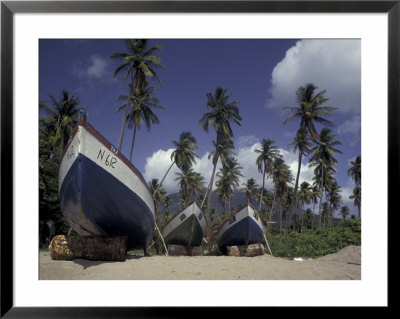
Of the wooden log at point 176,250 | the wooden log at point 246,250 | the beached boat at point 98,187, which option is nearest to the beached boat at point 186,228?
the wooden log at point 176,250

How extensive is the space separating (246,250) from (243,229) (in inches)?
27.9

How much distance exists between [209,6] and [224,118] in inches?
536

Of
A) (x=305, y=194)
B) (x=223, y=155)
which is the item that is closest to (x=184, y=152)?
(x=223, y=155)

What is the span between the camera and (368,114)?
133 inches

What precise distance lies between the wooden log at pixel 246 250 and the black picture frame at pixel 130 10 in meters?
6.14

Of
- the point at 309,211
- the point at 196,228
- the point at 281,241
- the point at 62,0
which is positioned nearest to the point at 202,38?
the point at 62,0

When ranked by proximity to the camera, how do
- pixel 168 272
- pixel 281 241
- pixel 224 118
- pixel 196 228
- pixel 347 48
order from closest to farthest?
pixel 347 48 → pixel 168 272 → pixel 196 228 → pixel 281 241 → pixel 224 118

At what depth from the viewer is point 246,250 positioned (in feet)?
29.4

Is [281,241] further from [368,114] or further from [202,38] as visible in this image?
[202,38]

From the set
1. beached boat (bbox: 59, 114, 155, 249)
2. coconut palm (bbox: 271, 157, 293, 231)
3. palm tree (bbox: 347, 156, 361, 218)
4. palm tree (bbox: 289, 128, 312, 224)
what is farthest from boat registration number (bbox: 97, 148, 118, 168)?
coconut palm (bbox: 271, 157, 293, 231)

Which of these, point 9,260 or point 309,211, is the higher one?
point 9,260

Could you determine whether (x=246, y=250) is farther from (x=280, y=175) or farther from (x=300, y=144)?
(x=280, y=175)

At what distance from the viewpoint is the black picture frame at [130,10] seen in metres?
3.08

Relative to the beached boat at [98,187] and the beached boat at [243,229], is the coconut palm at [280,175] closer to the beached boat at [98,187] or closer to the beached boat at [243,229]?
the beached boat at [243,229]
